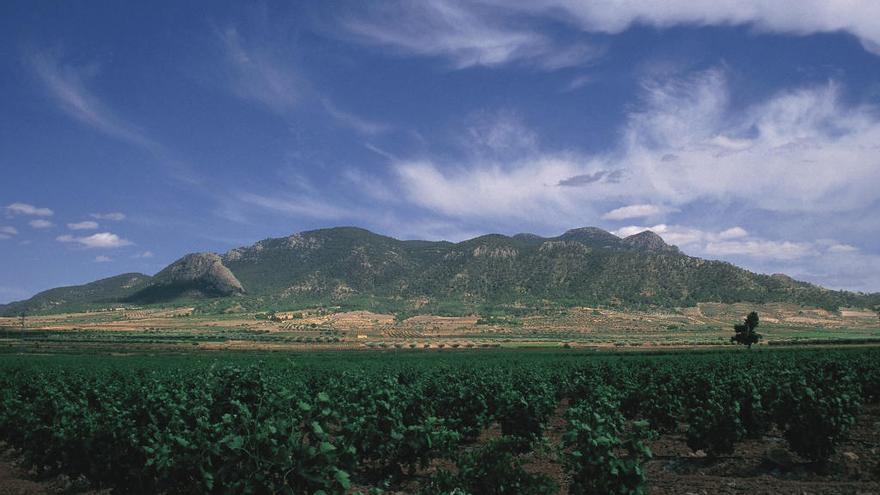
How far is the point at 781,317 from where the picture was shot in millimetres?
173750

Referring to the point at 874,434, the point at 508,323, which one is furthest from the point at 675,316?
the point at 874,434

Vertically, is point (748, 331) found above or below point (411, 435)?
below

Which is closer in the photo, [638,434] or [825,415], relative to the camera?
[638,434]

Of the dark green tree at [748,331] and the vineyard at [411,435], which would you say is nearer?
the vineyard at [411,435]

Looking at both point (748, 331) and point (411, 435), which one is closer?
point (411, 435)

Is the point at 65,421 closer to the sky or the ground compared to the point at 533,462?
closer to the sky

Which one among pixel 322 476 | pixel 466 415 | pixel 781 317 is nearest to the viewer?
pixel 322 476

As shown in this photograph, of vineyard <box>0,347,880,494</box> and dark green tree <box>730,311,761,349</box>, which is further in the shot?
dark green tree <box>730,311,761,349</box>

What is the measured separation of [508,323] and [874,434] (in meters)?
164

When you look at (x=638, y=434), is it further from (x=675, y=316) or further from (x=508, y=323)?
(x=675, y=316)

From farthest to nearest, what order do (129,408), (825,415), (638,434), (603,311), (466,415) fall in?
1. (603,311)
2. (466,415)
3. (129,408)
4. (825,415)
5. (638,434)

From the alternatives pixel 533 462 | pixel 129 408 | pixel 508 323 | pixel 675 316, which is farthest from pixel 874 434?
pixel 675 316

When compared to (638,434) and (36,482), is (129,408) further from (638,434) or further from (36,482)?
(638,434)

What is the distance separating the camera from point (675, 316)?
180625mm
